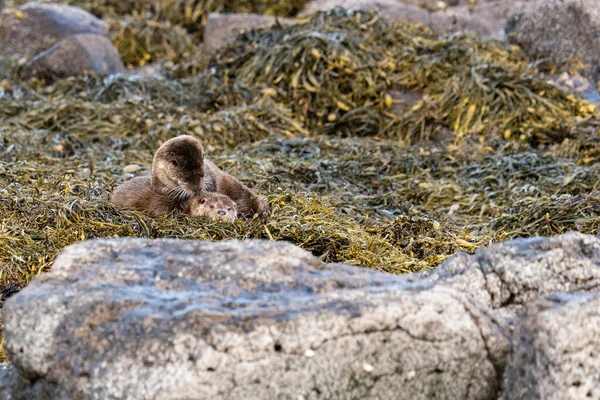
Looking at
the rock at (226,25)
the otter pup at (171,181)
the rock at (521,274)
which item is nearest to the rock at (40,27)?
the rock at (226,25)

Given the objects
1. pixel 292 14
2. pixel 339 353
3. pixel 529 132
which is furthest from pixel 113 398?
pixel 292 14

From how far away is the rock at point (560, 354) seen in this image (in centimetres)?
315

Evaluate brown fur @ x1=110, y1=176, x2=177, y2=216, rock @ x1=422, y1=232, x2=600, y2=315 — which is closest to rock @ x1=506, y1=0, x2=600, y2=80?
brown fur @ x1=110, y1=176, x2=177, y2=216

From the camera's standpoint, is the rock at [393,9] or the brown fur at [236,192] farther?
the rock at [393,9]

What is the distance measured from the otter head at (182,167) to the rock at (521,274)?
2468 millimetres

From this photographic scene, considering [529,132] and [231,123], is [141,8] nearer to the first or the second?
[231,123]

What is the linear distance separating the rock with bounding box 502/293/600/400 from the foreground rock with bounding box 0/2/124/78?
8.64m

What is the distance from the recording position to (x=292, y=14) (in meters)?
13.4

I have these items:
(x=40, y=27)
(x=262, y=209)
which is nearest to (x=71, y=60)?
(x=40, y=27)

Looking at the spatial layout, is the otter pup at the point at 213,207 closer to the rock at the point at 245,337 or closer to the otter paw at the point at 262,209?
the otter paw at the point at 262,209

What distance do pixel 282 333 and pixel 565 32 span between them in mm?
9139

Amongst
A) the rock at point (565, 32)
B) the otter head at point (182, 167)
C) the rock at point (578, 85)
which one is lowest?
the rock at point (578, 85)

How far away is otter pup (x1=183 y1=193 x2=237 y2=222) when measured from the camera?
5.84m

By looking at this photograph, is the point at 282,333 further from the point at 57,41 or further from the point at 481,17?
the point at 481,17
